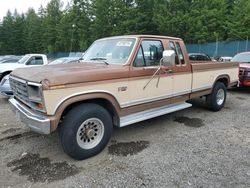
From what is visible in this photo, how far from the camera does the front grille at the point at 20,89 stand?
391cm

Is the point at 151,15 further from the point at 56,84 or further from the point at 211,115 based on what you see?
the point at 56,84

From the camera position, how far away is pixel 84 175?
3.61 metres

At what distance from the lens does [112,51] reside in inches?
194

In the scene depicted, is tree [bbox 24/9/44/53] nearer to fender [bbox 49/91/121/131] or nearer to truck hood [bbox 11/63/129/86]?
truck hood [bbox 11/63/129/86]

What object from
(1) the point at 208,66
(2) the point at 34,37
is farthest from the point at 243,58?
(2) the point at 34,37

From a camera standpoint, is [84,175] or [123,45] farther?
Result: [123,45]

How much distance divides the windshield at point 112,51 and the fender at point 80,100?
0.82 metres

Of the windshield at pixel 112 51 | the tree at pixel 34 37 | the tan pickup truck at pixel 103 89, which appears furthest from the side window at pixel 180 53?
the tree at pixel 34 37

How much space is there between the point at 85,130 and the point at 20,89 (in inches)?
52.6

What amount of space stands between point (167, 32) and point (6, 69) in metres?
30.0

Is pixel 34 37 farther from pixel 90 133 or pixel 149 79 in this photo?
pixel 90 133

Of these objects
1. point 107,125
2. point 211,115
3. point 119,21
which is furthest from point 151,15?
point 107,125

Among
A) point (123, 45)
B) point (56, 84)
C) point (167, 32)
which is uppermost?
point (167, 32)

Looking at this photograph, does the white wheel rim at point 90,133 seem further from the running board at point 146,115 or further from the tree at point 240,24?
the tree at point 240,24
